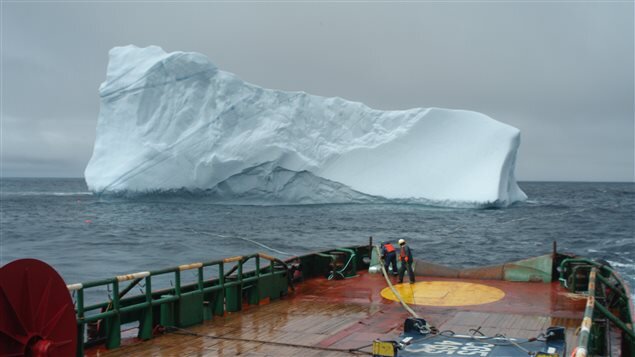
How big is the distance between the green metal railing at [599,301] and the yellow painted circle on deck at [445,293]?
4.50ft

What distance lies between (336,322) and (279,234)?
26.0 m

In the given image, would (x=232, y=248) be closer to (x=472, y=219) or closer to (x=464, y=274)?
(x=464, y=274)

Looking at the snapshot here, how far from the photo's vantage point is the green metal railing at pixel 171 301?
6492mm

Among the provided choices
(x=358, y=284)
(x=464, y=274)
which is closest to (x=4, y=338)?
(x=358, y=284)

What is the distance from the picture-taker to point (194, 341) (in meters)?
7.02

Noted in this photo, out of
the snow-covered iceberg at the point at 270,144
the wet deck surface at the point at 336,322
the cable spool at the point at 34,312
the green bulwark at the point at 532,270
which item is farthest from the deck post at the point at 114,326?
the snow-covered iceberg at the point at 270,144

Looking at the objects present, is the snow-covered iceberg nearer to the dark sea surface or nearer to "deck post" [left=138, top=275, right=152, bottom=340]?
the dark sea surface

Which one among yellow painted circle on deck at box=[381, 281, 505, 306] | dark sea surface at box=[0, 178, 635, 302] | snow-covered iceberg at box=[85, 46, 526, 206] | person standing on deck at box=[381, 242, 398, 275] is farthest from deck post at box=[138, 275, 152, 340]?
snow-covered iceberg at box=[85, 46, 526, 206]

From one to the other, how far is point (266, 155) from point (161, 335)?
121ft

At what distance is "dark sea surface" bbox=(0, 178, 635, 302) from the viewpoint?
25.9 m

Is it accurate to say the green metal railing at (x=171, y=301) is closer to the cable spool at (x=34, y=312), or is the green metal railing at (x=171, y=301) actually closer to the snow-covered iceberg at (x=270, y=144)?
the cable spool at (x=34, y=312)

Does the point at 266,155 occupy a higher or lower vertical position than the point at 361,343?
higher

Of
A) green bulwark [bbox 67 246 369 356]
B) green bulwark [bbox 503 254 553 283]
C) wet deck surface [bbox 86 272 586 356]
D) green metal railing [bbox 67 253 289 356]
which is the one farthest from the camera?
green bulwark [bbox 503 254 553 283]

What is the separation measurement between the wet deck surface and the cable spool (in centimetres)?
170
